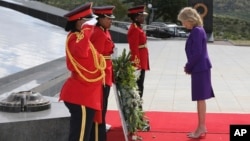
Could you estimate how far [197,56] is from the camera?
17.6 feet

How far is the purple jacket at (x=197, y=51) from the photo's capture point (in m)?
5.34

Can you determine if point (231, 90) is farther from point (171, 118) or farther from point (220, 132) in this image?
point (220, 132)

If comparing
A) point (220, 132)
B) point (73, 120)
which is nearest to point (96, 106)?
point (73, 120)

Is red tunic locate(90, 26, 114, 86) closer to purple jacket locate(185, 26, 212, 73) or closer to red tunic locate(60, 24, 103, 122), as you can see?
red tunic locate(60, 24, 103, 122)

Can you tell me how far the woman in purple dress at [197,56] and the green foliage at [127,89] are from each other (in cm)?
69

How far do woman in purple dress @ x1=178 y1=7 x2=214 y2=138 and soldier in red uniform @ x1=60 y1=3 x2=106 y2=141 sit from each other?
5.89ft

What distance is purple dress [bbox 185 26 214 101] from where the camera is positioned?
535cm

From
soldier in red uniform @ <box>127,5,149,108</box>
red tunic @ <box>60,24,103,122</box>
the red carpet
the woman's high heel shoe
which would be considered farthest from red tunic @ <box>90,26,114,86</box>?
the woman's high heel shoe

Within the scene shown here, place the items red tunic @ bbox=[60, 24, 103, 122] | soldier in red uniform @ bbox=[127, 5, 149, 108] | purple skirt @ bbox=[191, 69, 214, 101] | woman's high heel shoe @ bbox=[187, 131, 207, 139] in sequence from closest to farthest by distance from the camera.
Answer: red tunic @ bbox=[60, 24, 103, 122] < purple skirt @ bbox=[191, 69, 214, 101] < woman's high heel shoe @ bbox=[187, 131, 207, 139] < soldier in red uniform @ bbox=[127, 5, 149, 108]

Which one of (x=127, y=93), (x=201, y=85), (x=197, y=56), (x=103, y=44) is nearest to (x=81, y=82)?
(x=103, y=44)

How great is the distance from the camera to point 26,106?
4.60m

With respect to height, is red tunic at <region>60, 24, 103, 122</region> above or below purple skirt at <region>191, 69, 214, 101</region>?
above

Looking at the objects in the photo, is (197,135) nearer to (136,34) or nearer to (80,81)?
(136,34)

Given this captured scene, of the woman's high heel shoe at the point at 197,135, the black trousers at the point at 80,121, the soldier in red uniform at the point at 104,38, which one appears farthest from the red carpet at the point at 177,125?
the black trousers at the point at 80,121
